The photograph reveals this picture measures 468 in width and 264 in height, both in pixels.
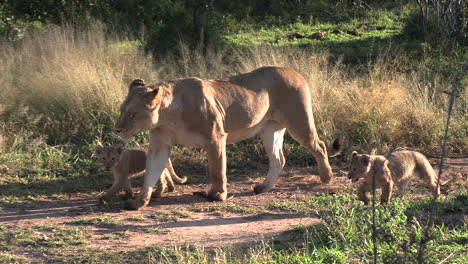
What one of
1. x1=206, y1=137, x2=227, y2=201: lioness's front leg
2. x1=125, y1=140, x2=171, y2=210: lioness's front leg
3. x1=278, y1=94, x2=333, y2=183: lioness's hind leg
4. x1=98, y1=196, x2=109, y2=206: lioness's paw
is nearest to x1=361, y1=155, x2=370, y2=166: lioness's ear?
x1=278, y1=94, x2=333, y2=183: lioness's hind leg

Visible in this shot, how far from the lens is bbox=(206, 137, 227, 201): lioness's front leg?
8.03m

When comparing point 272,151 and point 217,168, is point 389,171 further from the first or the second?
point 217,168

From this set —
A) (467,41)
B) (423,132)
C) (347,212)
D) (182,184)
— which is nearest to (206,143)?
(182,184)

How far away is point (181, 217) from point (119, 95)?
338 cm

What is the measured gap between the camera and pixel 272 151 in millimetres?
8852

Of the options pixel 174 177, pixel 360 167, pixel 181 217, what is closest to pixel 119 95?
pixel 174 177

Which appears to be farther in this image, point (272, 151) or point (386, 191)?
point (272, 151)

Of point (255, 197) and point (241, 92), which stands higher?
point (241, 92)

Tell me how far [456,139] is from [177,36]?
5.66 m

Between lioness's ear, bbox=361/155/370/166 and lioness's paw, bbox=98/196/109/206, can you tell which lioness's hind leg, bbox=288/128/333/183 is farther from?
lioness's paw, bbox=98/196/109/206

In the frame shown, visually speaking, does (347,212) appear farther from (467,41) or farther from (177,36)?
(467,41)

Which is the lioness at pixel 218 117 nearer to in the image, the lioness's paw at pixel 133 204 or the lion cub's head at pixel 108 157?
the lioness's paw at pixel 133 204

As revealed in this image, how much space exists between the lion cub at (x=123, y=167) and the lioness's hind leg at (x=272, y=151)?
1.09 m

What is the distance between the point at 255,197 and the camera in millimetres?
8492
